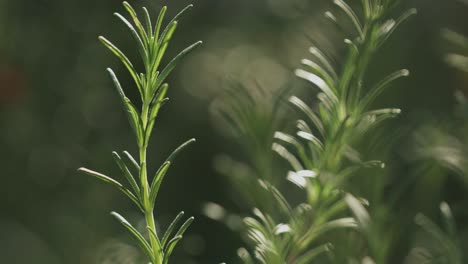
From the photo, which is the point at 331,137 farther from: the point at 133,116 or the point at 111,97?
the point at 111,97

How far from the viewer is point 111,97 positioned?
0.60 meters

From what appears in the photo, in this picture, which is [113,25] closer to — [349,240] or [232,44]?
[232,44]

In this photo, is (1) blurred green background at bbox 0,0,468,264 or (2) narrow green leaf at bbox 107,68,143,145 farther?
(1) blurred green background at bbox 0,0,468,264

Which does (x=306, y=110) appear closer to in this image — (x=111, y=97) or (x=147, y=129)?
(x=147, y=129)

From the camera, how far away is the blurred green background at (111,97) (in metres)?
0.49

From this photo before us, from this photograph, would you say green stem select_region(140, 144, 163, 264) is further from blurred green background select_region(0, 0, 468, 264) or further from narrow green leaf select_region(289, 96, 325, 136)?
blurred green background select_region(0, 0, 468, 264)

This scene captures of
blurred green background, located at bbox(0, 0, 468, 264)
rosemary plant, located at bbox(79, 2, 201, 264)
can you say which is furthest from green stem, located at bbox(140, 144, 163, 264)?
blurred green background, located at bbox(0, 0, 468, 264)

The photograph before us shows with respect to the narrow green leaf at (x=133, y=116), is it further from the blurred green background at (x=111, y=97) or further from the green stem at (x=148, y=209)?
the blurred green background at (x=111, y=97)

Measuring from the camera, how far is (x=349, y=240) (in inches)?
10.5

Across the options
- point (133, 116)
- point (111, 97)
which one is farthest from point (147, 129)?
point (111, 97)

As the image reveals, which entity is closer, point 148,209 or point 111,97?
point 148,209

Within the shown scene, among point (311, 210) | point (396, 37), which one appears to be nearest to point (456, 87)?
point (396, 37)

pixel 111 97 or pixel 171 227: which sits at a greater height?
pixel 171 227

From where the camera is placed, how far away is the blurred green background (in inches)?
19.5
